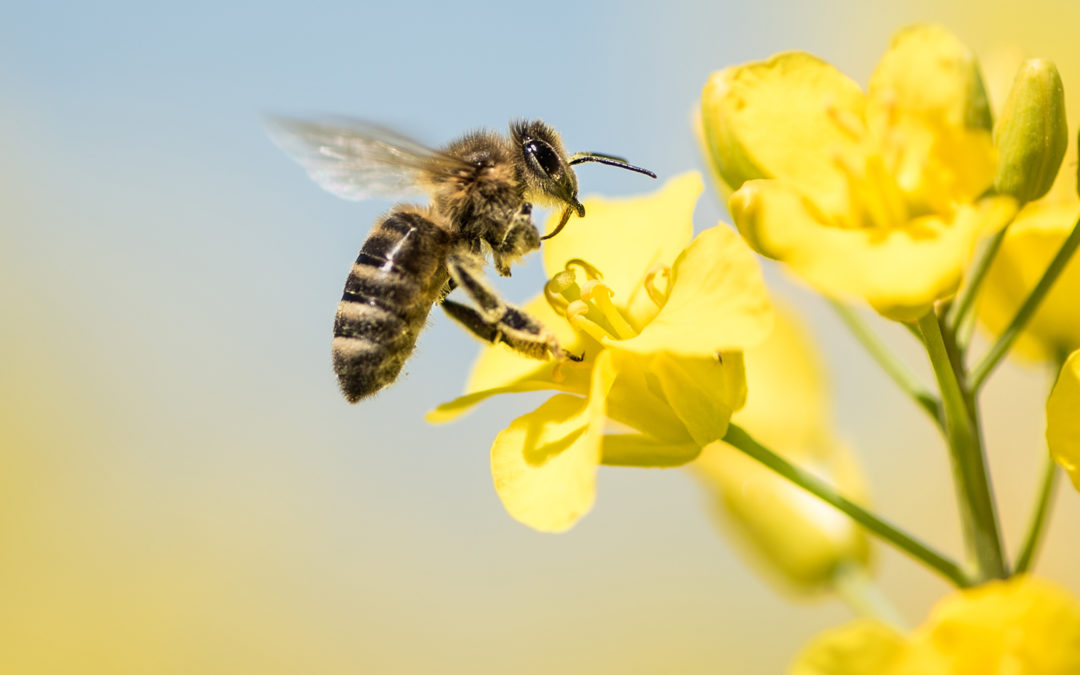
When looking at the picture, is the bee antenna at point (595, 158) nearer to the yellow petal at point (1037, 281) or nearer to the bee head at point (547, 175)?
the bee head at point (547, 175)

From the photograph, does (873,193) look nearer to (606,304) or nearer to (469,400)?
(606,304)

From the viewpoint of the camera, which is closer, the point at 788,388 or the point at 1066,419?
the point at 1066,419

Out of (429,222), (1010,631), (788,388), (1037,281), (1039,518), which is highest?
(429,222)

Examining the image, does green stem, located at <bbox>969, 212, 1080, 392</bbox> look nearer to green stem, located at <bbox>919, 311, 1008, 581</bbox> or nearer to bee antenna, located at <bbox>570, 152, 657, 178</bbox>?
green stem, located at <bbox>919, 311, 1008, 581</bbox>

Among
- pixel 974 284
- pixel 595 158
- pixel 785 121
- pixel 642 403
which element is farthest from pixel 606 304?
pixel 974 284

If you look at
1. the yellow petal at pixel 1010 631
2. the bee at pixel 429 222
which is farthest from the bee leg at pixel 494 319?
the yellow petal at pixel 1010 631

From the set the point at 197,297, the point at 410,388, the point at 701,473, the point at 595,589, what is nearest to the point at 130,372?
the point at 197,297

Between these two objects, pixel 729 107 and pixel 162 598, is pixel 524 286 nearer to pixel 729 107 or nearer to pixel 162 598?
pixel 729 107
